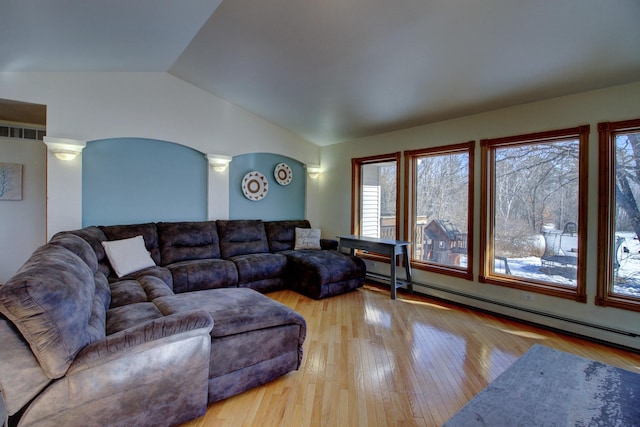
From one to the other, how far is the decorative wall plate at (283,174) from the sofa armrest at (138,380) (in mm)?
3885

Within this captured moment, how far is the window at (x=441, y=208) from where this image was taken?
152 inches

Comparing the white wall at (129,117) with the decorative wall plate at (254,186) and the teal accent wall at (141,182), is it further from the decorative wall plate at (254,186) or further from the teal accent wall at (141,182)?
the decorative wall plate at (254,186)

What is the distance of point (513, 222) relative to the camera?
3475 mm

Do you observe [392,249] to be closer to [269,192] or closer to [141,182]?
[269,192]

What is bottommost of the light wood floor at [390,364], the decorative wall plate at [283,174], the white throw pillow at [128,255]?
the light wood floor at [390,364]

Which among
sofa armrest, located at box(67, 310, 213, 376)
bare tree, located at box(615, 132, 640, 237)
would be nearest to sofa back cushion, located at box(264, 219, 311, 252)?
sofa armrest, located at box(67, 310, 213, 376)

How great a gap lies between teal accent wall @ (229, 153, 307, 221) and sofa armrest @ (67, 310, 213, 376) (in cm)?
338

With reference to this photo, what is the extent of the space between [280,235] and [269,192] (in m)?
0.85

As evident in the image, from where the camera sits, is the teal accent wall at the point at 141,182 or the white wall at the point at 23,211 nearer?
the teal accent wall at the point at 141,182

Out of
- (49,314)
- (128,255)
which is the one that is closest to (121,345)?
(49,314)

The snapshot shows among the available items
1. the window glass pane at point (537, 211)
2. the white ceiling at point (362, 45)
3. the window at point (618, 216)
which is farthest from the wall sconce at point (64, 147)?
the window at point (618, 216)

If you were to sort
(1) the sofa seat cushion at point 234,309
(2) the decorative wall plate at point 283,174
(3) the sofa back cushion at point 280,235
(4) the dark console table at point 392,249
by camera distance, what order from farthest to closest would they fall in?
(2) the decorative wall plate at point 283,174 → (3) the sofa back cushion at point 280,235 → (4) the dark console table at point 392,249 → (1) the sofa seat cushion at point 234,309

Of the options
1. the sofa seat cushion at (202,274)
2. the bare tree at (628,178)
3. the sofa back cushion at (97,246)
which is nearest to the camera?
the bare tree at (628,178)

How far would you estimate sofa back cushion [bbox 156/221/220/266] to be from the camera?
3930 mm
